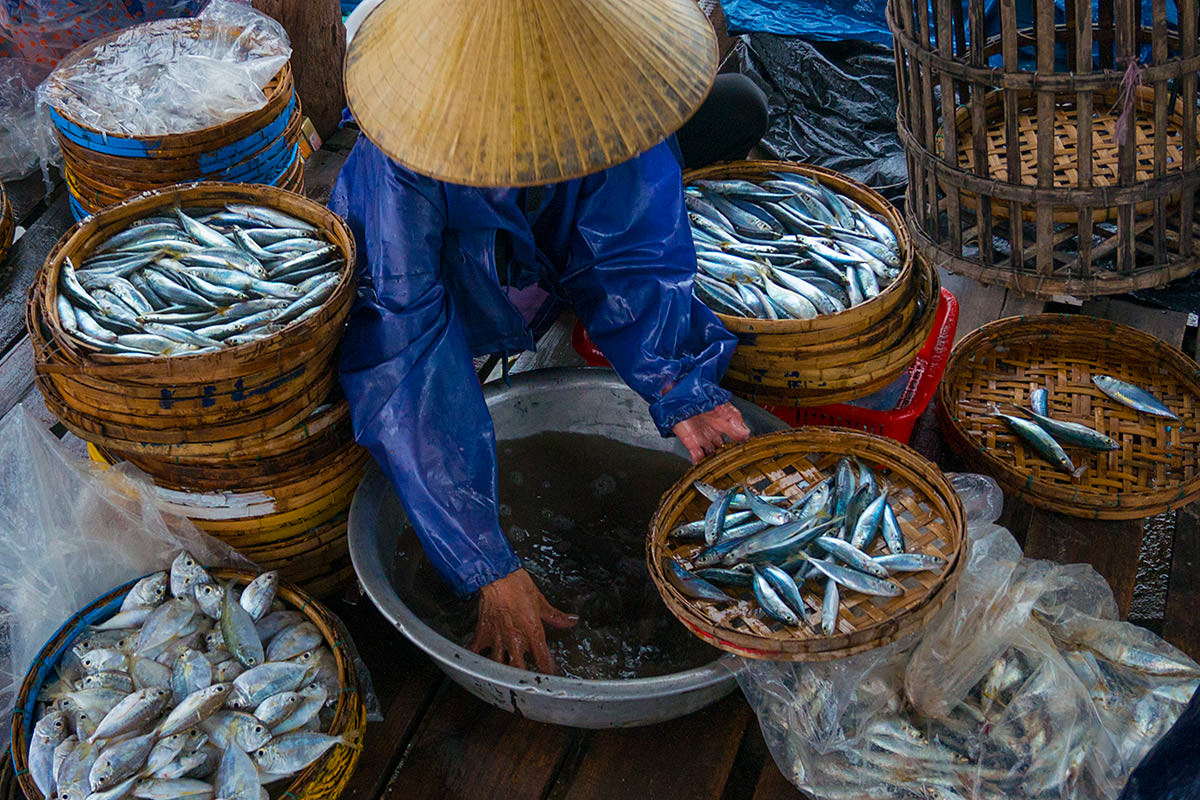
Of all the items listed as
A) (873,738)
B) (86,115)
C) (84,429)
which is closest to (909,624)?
(873,738)

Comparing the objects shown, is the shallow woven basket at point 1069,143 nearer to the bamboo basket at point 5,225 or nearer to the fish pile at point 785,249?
the fish pile at point 785,249

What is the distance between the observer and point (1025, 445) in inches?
124

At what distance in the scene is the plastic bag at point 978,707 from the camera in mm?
2311

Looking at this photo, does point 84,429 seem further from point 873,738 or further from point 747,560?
point 873,738

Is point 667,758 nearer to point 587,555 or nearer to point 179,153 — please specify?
point 587,555

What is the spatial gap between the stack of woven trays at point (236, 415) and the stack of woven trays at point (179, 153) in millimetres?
431

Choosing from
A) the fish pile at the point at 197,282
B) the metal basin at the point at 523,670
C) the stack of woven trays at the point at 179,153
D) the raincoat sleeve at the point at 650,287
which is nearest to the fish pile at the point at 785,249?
the raincoat sleeve at the point at 650,287

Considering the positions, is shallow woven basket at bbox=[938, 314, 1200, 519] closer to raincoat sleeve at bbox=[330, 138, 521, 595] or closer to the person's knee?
the person's knee

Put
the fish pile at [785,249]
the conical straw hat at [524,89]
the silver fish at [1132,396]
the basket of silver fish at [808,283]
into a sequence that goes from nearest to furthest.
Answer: the conical straw hat at [524,89] < the basket of silver fish at [808,283] < the fish pile at [785,249] < the silver fish at [1132,396]

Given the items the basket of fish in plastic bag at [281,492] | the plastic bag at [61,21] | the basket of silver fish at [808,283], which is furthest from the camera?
the plastic bag at [61,21]

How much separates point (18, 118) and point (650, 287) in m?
3.16

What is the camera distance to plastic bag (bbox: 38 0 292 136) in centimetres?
339

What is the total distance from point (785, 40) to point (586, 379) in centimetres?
290

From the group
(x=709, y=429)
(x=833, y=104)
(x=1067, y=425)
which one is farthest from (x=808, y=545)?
(x=833, y=104)
